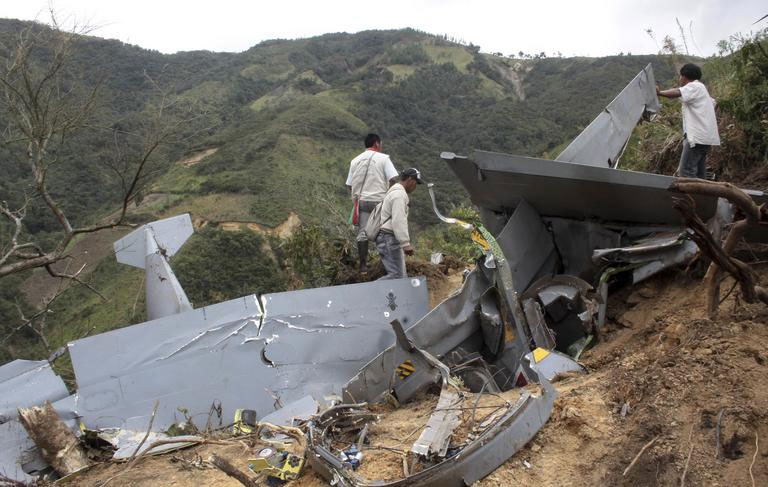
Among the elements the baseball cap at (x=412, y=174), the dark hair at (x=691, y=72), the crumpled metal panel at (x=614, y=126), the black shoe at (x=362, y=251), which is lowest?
the black shoe at (x=362, y=251)

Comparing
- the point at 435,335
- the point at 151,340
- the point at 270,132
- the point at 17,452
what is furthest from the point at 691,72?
the point at 270,132

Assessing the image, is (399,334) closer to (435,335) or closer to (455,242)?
(435,335)

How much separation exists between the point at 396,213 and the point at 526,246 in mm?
1282

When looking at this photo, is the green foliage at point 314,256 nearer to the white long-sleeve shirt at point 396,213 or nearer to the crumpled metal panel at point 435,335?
the white long-sleeve shirt at point 396,213

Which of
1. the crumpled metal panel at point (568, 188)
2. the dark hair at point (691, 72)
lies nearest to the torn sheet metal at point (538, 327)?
the crumpled metal panel at point (568, 188)

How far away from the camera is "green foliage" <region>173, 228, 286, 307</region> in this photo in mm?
18438

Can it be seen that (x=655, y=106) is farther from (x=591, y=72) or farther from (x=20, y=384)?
(x=591, y=72)

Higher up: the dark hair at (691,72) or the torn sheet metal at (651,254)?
the dark hair at (691,72)

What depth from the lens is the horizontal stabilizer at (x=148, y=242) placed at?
6.52m

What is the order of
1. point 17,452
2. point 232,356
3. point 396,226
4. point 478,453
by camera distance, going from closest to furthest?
point 478,453
point 17,452
point 232,356
point 396,226

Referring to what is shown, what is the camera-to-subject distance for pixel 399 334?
4500mm

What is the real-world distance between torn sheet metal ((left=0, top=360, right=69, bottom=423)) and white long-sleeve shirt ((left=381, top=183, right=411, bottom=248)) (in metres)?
3.13

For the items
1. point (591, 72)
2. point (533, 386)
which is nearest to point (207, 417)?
point (533, 386)

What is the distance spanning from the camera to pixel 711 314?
3.97 metres
